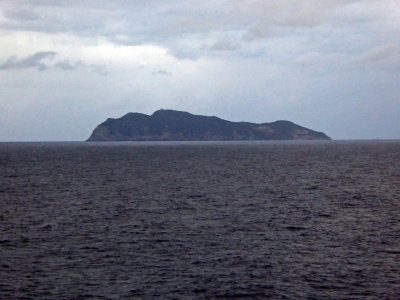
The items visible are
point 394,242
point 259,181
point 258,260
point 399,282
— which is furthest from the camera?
point 259,181

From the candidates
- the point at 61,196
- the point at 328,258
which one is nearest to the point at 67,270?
the point at 328,258

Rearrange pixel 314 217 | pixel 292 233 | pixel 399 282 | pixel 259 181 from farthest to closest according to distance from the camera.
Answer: pixel 259 181
pixel 314 217
pixel 292 233
pixel 399 282

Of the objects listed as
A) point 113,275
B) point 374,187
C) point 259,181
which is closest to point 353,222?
point 113,275

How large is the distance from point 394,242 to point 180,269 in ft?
62.4

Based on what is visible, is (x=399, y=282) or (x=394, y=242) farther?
(x=394, y=242)

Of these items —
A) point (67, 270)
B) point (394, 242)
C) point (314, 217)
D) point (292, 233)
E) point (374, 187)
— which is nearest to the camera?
point (67, 270)

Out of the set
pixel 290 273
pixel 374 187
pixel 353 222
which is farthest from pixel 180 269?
pixel 374 187

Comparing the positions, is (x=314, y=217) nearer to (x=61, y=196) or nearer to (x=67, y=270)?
(x=67, y=270)

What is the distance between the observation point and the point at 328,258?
40844 millimetres

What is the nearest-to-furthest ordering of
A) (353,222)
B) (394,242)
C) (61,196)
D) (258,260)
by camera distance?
(258,260) → (394,242) → (353,222) → (61,196)

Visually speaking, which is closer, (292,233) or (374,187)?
(292,233)

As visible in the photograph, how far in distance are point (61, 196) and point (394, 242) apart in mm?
48378

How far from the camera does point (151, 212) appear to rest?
63.2m

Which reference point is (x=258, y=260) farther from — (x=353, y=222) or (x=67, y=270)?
(x=353, y=222)
